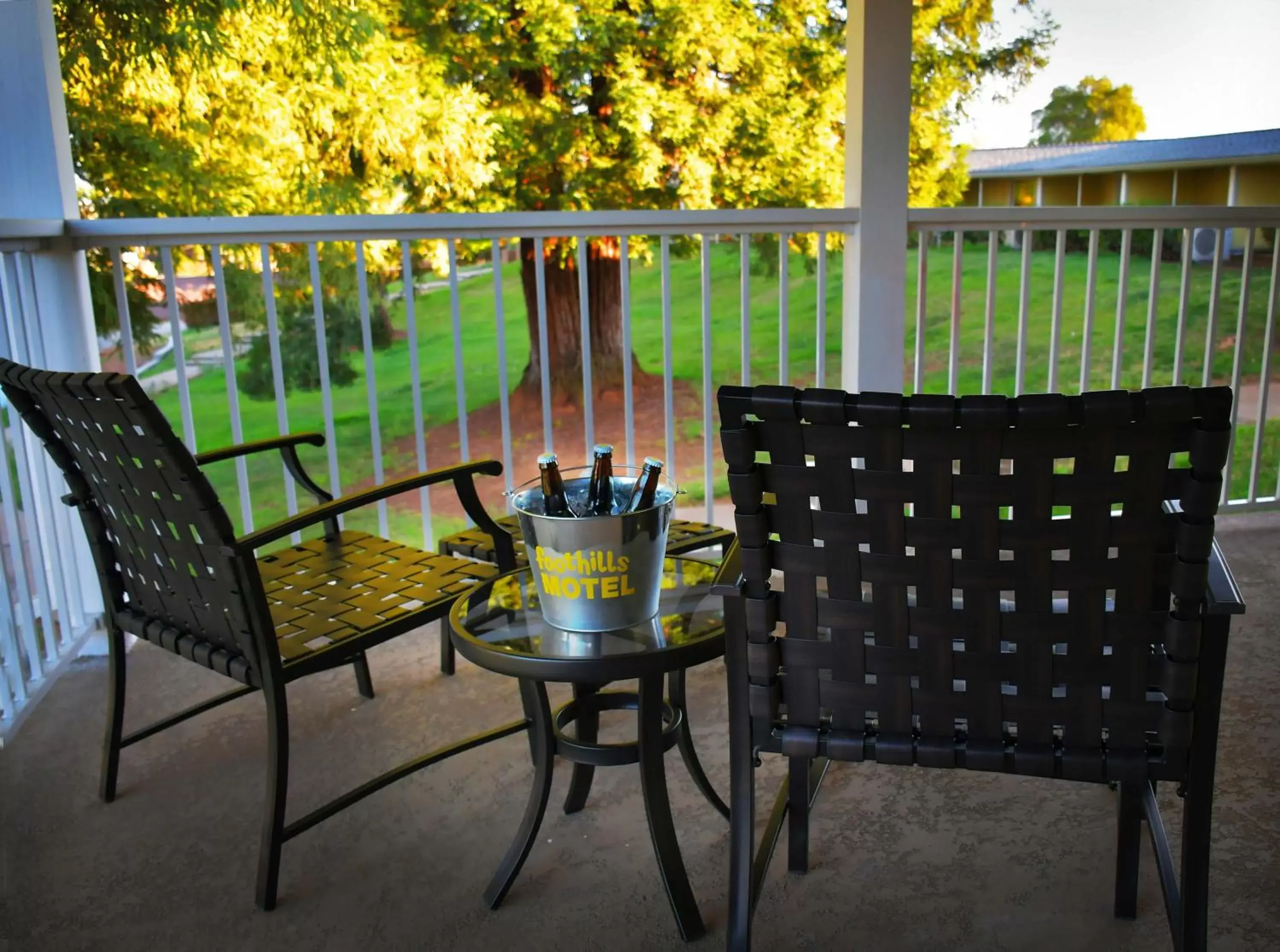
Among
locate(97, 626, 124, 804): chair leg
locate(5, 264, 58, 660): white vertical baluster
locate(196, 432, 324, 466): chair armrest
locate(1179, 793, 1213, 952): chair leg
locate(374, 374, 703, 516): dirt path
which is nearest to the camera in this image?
locate(1179, 793, 1213, 952): chair leg

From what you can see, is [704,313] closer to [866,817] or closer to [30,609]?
[866,817]

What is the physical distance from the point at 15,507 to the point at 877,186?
99.9 inches

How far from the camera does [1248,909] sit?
5.59 ft

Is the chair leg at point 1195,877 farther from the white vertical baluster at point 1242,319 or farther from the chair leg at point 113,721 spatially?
the white vertical baluster at point 1242,319

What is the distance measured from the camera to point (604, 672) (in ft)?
5.12

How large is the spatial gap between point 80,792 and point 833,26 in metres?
9.19

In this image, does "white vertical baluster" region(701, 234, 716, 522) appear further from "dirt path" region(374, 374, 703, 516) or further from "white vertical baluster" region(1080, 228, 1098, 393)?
"dirt path" region(374, 374, 703, 516)

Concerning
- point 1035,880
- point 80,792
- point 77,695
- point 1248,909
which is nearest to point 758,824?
point 1035,880

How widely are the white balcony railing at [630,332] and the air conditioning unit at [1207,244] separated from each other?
0.06 metres

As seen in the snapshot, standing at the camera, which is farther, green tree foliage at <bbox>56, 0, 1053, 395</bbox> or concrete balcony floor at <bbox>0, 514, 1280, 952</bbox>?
green tree foliage at <bbox>56, 0, 1053, 395</bbox>

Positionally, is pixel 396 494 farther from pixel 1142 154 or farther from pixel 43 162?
pixel 1142 154

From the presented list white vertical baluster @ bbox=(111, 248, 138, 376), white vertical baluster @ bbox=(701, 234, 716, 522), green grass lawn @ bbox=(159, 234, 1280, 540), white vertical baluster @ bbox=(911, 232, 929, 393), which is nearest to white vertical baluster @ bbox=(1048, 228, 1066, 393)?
white vertical baluster @ bbox=(911, 232, 929, 393)

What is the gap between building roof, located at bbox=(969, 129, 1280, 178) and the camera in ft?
19.0

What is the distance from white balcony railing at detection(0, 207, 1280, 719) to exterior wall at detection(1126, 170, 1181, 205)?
35 cm
